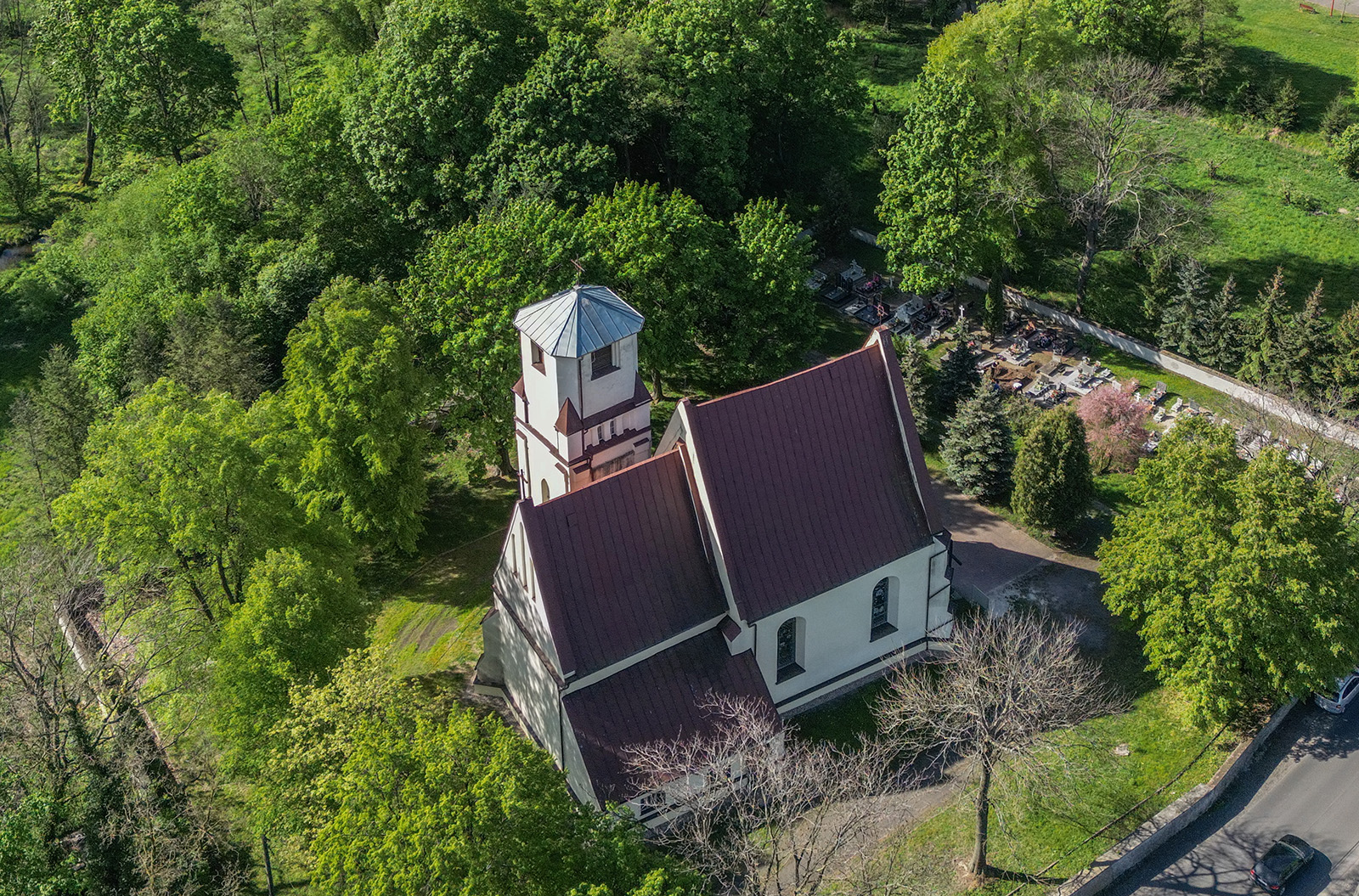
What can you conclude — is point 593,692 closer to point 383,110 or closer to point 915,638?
point 915,638

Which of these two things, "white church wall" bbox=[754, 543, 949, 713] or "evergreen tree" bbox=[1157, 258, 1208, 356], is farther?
"evergreen tree" bbox=[1157, 258, 1208, 356]

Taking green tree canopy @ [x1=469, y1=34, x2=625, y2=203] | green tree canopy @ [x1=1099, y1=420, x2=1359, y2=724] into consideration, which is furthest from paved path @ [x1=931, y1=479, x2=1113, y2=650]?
green tree canopy @ [x1=469, y1=34, x2=625, y2=203]

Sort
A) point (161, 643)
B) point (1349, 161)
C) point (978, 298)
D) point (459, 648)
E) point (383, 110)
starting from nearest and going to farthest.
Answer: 1. point (161, 643)
2. point (459, 648)
3. point (383, 110)
4. point (978, 298)
5. point (1349, 161)

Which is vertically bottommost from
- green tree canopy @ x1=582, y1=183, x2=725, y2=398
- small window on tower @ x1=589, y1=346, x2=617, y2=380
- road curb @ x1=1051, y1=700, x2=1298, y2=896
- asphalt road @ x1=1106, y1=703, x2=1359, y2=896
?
asphalt road @ x1=1106, y1=703, x2=1359, y2=896

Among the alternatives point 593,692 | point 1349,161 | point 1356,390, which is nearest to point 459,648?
point 593,692

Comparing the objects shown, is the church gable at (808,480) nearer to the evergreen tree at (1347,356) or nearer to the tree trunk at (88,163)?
the evergreen tree at (1347,356)

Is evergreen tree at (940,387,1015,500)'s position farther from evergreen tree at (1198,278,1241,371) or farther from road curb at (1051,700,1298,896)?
road curb at (1051,700,1298,896)
